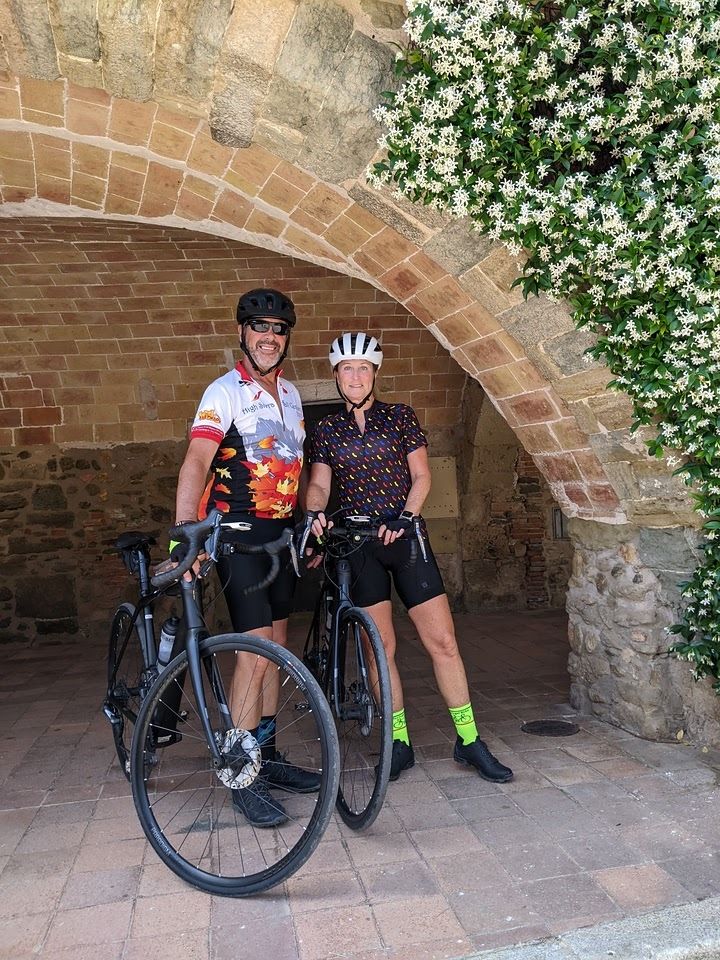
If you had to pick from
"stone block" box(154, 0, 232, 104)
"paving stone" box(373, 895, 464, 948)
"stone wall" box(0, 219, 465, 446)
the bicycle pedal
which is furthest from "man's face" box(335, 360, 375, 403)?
"stone wall" box(0, 219, 465, 446)

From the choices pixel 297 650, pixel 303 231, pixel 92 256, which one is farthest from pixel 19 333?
pixel 303 231

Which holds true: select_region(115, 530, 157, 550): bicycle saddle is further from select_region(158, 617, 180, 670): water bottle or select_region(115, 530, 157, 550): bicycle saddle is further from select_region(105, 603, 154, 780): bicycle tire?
select_region(158, 617, 180, 670): water bottle

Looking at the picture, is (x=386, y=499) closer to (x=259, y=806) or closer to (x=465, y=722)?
(x=465, y=722)

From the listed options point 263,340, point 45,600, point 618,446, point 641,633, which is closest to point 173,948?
point 263,340

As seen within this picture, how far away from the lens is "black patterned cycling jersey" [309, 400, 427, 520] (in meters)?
3.48

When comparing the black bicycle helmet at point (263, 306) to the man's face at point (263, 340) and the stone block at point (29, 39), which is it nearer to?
the man's face at point (263, 340)

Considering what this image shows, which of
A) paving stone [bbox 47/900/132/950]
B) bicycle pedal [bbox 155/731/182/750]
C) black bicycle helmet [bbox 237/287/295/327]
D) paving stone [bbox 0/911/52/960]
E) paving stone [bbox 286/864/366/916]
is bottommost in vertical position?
paving stone [bbox 0/911/52/960]

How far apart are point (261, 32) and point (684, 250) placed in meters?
1.71

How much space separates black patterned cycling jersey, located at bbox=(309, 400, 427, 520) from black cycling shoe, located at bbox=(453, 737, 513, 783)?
40.5 inches

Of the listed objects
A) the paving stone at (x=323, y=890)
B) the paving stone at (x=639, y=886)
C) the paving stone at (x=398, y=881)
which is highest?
the paving stone at (x=639, y=886)

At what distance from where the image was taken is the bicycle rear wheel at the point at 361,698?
289 centimetres

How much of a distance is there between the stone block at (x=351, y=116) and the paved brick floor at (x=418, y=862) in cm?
250

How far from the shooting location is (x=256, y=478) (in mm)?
3242

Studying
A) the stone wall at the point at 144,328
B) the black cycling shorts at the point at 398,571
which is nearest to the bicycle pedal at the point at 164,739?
the black cycling shorts at the point at 398,571
